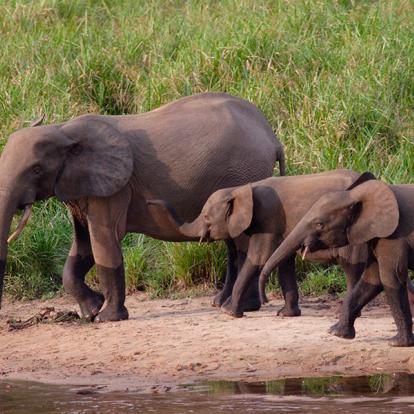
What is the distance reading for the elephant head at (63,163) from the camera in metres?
8.84

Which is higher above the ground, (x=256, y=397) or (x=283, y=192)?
(x=283, y=192)

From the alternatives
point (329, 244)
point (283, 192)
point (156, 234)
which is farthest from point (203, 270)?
point (329, 244)

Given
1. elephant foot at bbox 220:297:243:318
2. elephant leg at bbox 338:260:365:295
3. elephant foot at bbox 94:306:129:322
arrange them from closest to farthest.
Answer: elephant leg at bbox 338:260:365:295
elephant foot at bbox 220:297:243:318
elephant foot at bbox 94:306:129:322

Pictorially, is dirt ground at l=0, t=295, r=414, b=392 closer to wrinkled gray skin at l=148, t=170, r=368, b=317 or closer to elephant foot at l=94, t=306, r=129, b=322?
elephant foot at l=94, t=306, r=129, b=322

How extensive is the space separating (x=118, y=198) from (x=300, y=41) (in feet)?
13.8

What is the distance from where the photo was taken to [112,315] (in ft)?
30.1

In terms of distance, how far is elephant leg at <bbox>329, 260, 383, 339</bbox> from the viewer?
8.00 metres

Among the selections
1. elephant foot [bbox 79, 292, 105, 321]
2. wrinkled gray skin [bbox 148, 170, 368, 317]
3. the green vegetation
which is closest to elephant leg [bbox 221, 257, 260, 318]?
wrinkled gray skin [bbox 148, 170, 368, 317]

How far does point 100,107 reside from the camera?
1264 cm

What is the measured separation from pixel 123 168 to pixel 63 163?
0.39 m

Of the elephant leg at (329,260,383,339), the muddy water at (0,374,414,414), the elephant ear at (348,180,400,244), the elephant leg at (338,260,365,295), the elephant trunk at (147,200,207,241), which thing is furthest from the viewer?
the elephant trunk at (147,200,207,241)

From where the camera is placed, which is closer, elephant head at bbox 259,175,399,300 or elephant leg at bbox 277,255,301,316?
elephant head at bbox 259,175,399,300

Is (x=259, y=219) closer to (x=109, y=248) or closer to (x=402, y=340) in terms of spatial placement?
(x=109, y=248)

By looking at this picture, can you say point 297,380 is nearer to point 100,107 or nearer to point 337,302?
point 337,302
